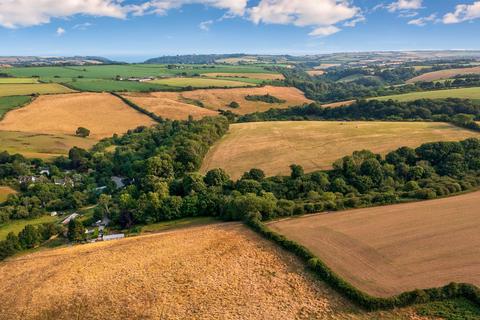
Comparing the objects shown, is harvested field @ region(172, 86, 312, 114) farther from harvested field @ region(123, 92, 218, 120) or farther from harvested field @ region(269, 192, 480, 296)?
harvested field @ region(269, 192, 480, 296)

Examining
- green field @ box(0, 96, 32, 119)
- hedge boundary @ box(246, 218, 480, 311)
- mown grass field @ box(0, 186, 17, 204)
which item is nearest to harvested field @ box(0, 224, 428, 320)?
hedge boundary @ box(246, 218, 480, 311)

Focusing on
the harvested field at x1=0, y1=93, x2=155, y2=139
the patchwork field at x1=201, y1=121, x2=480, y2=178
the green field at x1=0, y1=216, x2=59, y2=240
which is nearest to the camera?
the green field at x1=0, y1=216, x2=59, y2=240

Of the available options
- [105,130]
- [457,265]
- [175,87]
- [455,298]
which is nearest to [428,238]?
[457,265]

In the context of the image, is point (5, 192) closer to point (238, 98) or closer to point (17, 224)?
point (17, 224)

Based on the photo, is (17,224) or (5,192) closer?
(17,224)

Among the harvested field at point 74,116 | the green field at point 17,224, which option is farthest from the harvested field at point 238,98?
the green field at point 17,224

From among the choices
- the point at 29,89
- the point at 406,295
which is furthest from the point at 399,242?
the point at 29,89

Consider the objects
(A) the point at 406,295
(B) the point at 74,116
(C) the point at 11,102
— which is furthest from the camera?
(C) the point at 11,102

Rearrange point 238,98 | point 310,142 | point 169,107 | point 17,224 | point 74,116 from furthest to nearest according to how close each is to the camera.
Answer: point 238,98
point 169,107
point 74,116
point 310,142
point 17,224
